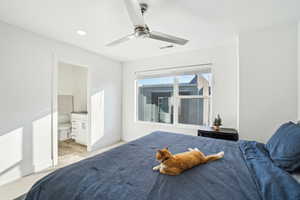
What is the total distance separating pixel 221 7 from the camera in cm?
172

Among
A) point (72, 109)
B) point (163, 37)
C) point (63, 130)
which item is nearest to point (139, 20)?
point (163, 37)

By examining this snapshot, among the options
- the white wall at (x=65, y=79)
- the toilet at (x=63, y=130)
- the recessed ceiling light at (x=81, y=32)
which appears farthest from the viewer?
the white wall at (x=65, y=79)

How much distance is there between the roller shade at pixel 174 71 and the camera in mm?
3140

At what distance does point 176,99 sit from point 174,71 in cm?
70

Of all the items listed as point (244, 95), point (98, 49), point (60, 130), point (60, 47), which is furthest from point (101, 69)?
point (244, 95)

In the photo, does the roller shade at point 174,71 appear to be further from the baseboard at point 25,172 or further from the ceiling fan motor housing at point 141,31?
the baseboard at point 25,172

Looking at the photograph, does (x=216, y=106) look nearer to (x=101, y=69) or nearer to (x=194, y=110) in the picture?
(x=194, y=110)

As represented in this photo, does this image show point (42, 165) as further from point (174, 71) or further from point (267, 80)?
point (267, 80)

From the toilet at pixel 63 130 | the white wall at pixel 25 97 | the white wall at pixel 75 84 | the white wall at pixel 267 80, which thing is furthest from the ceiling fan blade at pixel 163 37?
the toilet at pixel 63 130

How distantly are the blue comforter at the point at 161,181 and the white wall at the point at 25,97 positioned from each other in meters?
1.77

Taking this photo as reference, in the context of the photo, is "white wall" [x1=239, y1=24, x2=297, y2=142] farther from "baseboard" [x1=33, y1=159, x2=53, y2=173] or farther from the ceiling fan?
"baseboard" [x1=33, y1=159, x2=53, y2=173]

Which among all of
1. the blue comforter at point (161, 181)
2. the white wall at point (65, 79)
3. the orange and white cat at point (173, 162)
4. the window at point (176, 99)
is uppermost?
the white wall at point (65, 79)

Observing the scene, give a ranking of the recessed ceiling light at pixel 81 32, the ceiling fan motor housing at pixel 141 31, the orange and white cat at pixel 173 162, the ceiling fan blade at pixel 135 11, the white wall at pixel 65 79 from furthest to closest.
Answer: the white wall at pixel 65 79
the recessed ceiling light at pixel 81 32
the ceiling fan motor housing at pixel 141 31
the ceiling fan blade at pixel 135 11
the orange and white cat at pixel 173 162

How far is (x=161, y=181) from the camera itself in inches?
37.9
